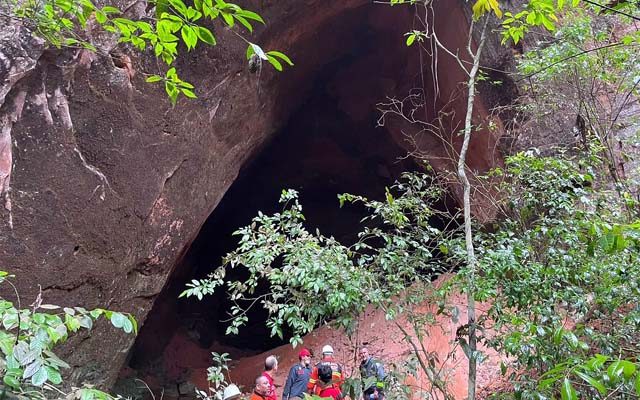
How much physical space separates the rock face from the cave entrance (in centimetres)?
159

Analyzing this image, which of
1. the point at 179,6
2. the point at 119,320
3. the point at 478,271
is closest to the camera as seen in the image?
the point at 119,320

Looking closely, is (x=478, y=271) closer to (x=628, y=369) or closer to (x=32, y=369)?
(x=628, y=369)

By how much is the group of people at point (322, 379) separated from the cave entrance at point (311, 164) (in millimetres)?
4336

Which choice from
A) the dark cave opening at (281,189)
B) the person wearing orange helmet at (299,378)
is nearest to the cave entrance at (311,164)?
the dark cave opening at (281,189)

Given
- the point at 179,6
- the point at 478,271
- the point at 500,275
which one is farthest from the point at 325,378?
the point at 179,6

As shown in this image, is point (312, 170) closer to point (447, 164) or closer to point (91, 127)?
point (447, 164)

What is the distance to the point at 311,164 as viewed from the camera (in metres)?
13.0

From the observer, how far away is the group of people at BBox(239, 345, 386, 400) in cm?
299

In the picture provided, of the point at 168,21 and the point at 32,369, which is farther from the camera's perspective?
the point at 168,21

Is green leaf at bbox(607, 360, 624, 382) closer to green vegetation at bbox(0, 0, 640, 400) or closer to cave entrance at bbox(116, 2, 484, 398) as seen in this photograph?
green vegetation at bbox(0, 0, 640, 400)

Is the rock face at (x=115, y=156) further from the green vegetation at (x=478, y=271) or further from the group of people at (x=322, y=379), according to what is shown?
the group of people at (x=322, y=379)

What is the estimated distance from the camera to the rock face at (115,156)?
4195 mm

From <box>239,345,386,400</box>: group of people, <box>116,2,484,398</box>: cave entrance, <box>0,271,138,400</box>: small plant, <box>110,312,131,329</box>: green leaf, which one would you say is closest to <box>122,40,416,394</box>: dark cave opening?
<box>116,2,484,398</box>: cave entrance

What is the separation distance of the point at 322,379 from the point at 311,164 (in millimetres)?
9259
